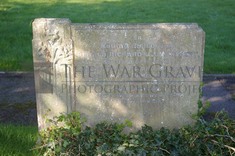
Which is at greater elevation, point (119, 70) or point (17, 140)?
point (119, 70)

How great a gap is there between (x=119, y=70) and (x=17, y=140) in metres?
1.38

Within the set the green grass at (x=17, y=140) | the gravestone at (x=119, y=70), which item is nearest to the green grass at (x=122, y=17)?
the green grass at (x=17, y=140)

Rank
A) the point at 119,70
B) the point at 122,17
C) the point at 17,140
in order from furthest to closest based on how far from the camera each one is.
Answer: the point at 122,17 < the point at 17,140 < the point at 119,70

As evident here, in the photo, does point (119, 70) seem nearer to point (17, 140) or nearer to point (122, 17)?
point (17, 140)

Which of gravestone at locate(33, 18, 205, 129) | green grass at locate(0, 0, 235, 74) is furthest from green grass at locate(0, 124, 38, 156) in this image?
green grass at locate(0, 0, 235, 74)

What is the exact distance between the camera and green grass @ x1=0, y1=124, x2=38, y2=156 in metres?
4.25

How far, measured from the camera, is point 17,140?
4508mm

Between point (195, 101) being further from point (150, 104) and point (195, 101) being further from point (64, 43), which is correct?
point (64, 43)

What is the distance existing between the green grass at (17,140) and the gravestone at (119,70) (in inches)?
9.0

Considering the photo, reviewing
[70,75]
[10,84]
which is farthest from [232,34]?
[70,75]

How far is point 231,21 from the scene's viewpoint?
11.9 metres

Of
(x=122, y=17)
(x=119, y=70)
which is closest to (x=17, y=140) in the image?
(x=119, y=70)

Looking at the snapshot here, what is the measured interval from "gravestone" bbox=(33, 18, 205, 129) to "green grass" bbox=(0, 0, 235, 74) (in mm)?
3073

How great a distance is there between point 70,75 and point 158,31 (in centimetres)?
106
